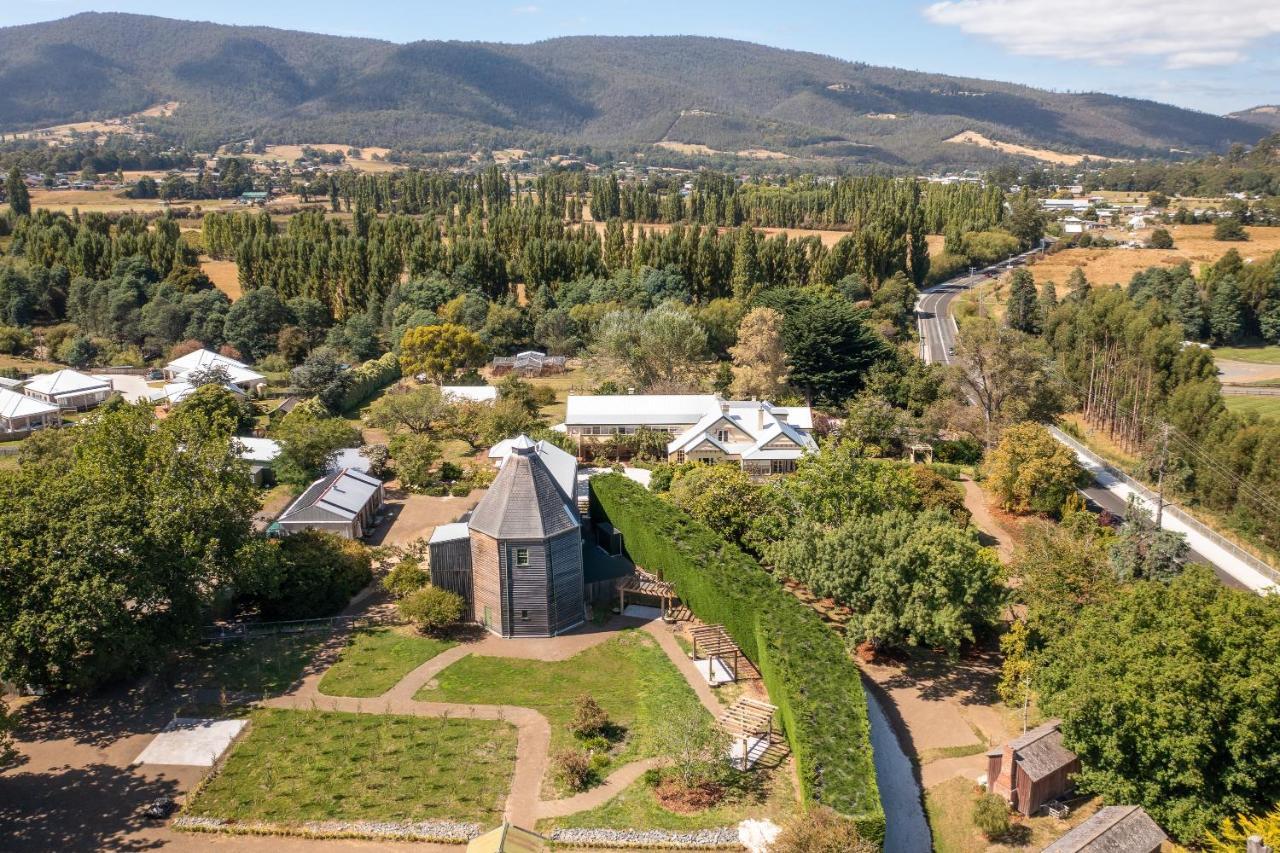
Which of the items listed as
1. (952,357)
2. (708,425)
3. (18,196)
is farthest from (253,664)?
(18,196)

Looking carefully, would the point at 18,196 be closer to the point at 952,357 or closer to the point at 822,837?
the point at 952,357

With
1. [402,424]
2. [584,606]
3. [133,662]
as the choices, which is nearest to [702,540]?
[584,606]

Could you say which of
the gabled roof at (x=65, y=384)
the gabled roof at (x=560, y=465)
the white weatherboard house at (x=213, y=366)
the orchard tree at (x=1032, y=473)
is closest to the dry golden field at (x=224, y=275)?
the white weatherboard house at (x=213, y=366)

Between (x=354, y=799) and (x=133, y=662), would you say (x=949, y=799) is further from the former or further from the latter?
(x=133, y=662)

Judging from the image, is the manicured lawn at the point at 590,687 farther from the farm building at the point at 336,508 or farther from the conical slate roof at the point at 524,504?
the farm building at the point at 336,508

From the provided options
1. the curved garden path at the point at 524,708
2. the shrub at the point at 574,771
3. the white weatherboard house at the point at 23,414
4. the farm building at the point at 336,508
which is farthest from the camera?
the white weatherboard house at the point at 23,414
